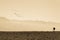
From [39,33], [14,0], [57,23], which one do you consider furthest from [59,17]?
[14,0]

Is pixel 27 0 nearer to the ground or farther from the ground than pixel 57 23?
farther from the ground

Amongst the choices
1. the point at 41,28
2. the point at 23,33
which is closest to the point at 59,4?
the point at 41,28

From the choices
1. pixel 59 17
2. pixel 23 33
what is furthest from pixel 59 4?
pixel 23 33

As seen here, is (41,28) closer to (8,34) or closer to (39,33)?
(39,33)

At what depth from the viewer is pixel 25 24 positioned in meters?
0.80

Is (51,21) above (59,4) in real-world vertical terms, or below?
below

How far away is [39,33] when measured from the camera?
0.81 meters

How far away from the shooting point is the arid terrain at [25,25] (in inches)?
30.9

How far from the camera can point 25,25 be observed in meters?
0.80

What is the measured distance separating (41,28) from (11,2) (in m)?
0.26

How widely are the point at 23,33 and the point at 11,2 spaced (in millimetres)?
217

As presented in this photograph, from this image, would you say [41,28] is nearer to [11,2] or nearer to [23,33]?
[23,33]

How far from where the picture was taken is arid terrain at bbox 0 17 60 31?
785 mm

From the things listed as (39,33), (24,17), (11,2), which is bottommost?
(39,33)
